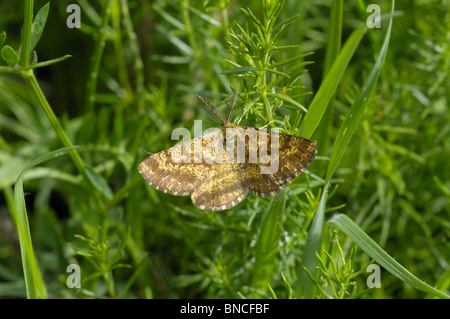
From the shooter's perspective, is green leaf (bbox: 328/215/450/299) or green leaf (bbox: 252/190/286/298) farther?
green leaf (bbox: 252/190/286/298)

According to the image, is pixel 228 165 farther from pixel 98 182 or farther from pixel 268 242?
pixel 98 182

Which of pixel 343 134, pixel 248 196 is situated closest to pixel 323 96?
pixel 343 134

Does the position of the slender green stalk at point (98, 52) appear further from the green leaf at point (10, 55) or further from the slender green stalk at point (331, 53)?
the slender green stalk at point (331, 53)

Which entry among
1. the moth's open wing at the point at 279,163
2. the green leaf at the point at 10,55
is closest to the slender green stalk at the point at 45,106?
the green leaf at the point at 10,55

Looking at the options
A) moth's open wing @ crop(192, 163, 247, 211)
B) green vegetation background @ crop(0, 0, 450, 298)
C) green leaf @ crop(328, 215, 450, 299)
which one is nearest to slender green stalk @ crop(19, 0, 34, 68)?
green vegetation background @ crop(0, 0, 450, 298)

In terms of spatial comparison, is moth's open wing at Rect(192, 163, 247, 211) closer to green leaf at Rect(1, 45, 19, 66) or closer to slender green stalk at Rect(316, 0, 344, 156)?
slender green stalk at Rect(316, 0, 344, 156)
